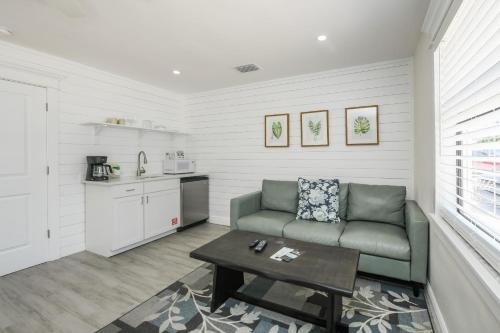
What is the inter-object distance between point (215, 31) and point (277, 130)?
1853 mm

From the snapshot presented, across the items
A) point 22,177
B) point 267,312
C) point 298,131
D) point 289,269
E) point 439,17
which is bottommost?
point 267,312

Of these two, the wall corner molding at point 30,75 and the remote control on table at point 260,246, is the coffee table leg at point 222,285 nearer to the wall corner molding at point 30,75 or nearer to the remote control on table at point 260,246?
the remote control on table at point 260,246

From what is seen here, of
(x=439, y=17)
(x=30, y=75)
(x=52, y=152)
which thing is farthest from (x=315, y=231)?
(x=30, y=75)

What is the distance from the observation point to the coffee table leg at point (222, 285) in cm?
206

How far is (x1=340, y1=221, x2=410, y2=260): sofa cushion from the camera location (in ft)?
7.38

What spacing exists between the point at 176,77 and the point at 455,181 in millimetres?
3650

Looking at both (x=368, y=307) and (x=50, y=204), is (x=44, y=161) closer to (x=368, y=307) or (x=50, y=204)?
(x=50, y=204)

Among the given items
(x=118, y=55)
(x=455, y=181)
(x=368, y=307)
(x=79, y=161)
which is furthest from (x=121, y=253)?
(x=455, y=181)

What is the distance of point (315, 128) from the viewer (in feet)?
12.1

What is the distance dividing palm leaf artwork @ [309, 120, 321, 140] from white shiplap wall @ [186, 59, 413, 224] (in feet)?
0.62

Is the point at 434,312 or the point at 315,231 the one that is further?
the point at 315,231

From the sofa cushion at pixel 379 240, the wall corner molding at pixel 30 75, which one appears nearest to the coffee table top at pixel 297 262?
the sofa cushion at pixel 379 240

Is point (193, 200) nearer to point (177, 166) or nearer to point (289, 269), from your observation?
point (177, 166)

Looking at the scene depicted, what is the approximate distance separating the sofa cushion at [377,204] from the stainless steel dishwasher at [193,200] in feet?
8.20
